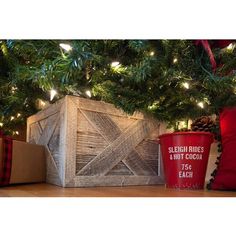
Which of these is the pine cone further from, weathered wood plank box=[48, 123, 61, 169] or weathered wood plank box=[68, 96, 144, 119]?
weathered wood plank box=[48, 123, 61, 169]

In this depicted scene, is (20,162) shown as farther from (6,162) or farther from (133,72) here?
(133,72)

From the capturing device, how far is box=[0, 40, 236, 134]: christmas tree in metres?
0.68

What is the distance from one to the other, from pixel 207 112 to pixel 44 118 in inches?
18.2

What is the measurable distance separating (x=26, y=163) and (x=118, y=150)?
246mm

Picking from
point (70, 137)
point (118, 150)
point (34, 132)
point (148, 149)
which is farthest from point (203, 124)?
point (34, 132)

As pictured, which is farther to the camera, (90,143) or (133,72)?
(90,143)

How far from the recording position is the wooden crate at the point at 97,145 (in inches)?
31.2

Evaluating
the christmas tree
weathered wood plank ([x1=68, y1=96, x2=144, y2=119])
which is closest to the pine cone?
the christmas tree

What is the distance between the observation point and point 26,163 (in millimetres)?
849
